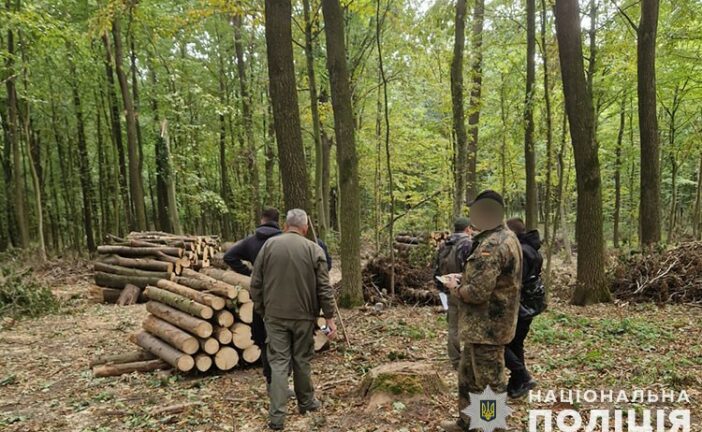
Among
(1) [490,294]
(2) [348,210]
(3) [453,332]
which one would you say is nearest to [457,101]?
(2) [348,210]

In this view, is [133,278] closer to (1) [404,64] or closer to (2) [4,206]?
(1) [404,64]

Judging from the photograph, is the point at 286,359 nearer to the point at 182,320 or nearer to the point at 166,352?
the point at 182,320

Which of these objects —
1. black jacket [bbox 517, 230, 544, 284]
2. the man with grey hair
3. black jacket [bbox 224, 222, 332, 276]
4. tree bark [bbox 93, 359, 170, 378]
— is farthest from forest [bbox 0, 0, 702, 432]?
black jacket [bbox 517, 230, 544, 284]

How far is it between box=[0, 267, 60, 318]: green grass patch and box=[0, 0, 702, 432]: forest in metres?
0.05

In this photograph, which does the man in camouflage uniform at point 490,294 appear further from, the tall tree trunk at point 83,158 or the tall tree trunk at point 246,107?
the tall tree trunk at point 83,158

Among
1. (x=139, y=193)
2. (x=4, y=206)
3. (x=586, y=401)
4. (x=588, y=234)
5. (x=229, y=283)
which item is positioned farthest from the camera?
(x=4, y=206)

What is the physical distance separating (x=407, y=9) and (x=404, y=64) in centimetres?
213

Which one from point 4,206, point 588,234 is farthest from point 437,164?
point 4,206

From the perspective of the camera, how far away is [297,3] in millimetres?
13539

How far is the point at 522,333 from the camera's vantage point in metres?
A: 4.58

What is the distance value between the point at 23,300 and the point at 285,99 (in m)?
8.04

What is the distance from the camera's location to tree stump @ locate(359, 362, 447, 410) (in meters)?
4.64

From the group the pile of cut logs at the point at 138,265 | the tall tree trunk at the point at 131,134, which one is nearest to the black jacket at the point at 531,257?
the pile of cut logs at the point at 138,265

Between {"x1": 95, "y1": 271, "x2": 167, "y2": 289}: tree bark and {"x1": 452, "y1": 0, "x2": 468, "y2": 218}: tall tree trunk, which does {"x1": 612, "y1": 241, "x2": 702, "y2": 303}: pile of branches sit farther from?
{"x1": 95, "y1": 271, "x2": 167, "y2": 289}: tree bark
